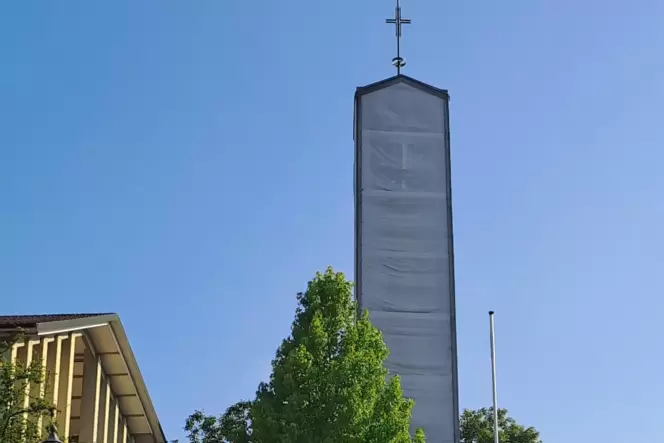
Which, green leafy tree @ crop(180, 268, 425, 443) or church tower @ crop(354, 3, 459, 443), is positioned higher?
church tower @ crop(354, 3, 459, 443)

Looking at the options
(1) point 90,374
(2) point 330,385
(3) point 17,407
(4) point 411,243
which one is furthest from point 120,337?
(4) point 411,243

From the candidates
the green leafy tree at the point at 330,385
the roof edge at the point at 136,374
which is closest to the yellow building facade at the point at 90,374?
the roof edge at the point at 136,374

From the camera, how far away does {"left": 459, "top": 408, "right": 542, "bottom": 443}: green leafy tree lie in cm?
5800

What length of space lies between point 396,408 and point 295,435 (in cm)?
280

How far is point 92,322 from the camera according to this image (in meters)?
32.3

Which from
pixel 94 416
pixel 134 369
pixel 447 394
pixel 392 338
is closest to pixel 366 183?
pixel 392 338

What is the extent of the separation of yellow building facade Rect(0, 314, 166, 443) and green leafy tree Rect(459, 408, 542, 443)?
2092 centimetres

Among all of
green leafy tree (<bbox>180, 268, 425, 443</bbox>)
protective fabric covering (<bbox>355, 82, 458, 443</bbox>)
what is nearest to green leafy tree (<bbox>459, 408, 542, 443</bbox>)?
protective fabric covering (<bbox>355, 82, 458, 443</bbox>)

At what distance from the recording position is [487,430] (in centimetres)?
5809

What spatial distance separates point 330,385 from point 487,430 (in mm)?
33516

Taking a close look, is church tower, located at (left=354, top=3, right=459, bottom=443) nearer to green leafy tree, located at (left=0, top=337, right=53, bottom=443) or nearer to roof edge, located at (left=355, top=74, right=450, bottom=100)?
roof edge, located at (left=355, top=74, right=450, bottom=100)

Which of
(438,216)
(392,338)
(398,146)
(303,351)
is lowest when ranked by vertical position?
(303,351)

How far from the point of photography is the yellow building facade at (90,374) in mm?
28375

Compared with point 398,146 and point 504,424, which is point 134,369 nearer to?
point 398,146
